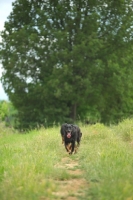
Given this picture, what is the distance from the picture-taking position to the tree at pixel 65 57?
Result: 25.6 m

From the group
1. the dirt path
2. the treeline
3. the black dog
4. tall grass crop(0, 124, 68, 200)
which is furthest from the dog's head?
the treeline

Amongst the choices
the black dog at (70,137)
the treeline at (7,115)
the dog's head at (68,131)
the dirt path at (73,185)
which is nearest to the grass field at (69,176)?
the dirt path at (73,185)

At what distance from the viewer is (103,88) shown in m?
27.6

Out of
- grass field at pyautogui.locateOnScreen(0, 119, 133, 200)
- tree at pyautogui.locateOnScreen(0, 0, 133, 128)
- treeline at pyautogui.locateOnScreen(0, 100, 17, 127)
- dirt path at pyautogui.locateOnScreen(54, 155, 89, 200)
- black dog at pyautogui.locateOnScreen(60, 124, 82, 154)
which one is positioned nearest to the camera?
grass field at pyautogui.locateOnScreen(0, 119, 133, 200)

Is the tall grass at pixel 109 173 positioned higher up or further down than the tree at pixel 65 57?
further down

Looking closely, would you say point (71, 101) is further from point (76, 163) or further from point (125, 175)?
point (125, 175)

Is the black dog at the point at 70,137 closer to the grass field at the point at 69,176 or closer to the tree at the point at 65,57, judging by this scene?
the grass field at the point at 69,176

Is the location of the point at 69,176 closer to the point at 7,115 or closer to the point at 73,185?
the point at 73,185

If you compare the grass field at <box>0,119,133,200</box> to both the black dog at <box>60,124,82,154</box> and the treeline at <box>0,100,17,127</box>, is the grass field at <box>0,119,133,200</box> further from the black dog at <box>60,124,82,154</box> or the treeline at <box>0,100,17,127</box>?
the treeline at <box>0,100,17,127</box>

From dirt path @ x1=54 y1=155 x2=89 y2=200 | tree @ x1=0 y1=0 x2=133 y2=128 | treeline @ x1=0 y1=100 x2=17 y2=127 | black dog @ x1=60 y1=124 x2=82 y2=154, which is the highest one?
tree @ x1=0 y1=0 x2=133 y2=128

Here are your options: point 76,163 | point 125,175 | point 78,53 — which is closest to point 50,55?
point 78,53

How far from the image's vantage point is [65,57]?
83.1 ft

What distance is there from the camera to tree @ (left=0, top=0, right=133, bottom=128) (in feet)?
84.1

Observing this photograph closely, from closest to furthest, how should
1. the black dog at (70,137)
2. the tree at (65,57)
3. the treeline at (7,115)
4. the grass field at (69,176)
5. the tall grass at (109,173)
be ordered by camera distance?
1. the tall grass at (109,173)
2. the grass field at (69,176)
3. the black dog at (70,137)
4. the tree at (65,57)
5. the treeline at (7,115)
